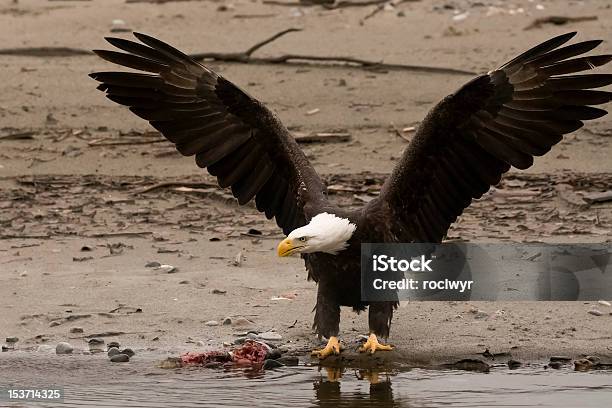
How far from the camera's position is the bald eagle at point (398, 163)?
639 cm

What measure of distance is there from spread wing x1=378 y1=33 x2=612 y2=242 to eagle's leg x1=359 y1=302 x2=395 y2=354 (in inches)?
11.9

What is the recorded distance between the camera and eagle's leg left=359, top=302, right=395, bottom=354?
21.4 ft

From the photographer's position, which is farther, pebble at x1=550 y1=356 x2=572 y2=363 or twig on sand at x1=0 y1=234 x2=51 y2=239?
twig on sand at x1=0 y1=234 x2=51 y2=239

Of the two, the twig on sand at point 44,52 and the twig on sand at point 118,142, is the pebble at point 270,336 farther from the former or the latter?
the twig on sand at point 44,52

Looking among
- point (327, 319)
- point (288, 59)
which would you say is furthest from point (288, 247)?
point (288, 59)

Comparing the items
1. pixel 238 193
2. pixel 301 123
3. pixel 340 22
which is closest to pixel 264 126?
pixel 238 193

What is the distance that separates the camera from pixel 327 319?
21.4 feet

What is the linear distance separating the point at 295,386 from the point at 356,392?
0.25m

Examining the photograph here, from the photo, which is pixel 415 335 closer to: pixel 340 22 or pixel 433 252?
pixel 433 252

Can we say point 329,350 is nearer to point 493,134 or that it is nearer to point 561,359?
point 561,359

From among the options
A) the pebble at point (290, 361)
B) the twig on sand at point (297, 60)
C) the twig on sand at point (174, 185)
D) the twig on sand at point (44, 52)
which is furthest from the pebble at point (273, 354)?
the twig on sand at point (44, 52)

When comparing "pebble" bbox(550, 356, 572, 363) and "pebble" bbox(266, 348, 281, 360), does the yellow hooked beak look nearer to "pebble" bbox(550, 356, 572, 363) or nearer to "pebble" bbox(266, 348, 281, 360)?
"pebble" bbox(266, 348, 281, 360)

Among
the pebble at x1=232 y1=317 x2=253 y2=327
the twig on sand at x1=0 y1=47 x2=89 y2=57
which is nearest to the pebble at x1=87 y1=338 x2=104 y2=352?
the pebble at x1=232 y1=317 x2=253 y2=327

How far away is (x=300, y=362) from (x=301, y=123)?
3.58 meters
